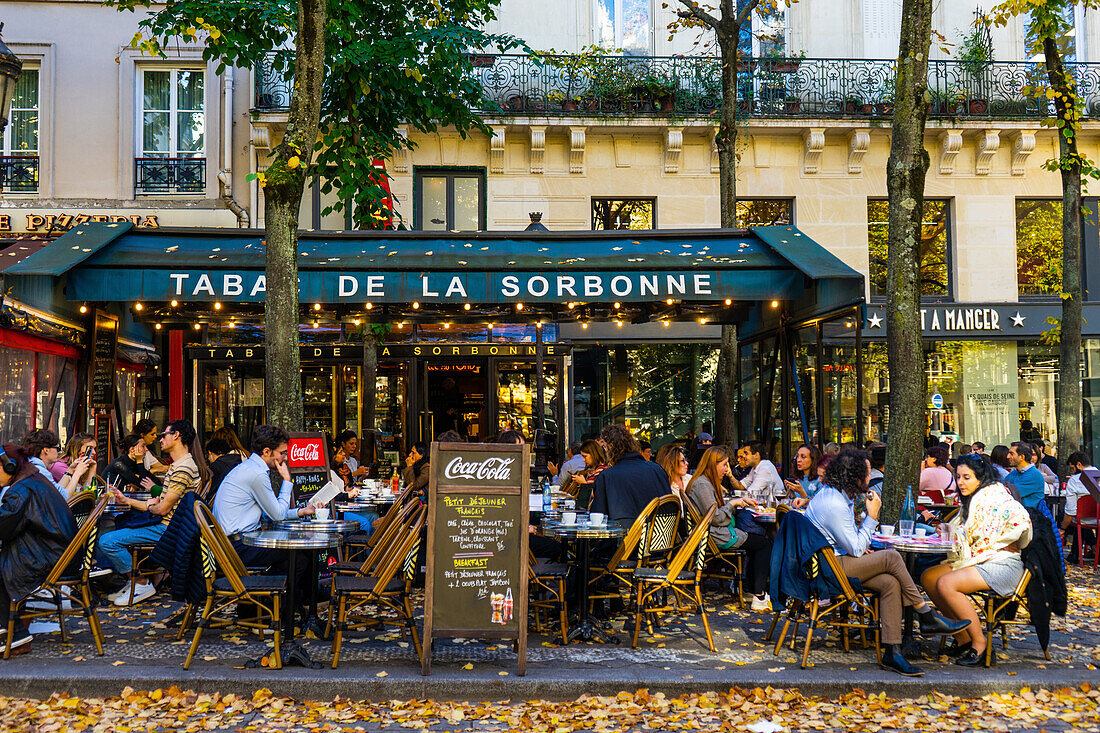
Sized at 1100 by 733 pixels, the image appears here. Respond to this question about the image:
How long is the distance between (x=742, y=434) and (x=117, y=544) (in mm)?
9907

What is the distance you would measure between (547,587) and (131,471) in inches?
228

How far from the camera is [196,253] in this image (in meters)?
10.8

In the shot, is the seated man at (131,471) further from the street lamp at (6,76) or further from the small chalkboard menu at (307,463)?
the street lamp at (6,76)

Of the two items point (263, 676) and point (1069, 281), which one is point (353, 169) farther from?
point (1069, 281)

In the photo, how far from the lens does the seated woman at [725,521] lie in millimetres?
8531

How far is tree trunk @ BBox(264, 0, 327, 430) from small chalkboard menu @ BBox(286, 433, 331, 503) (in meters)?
0.28

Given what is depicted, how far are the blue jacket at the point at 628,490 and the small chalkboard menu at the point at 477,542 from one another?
1.71 m

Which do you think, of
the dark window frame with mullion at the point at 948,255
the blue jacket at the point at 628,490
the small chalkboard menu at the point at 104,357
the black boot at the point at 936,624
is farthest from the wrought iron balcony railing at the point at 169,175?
the black boot at the point at 936,624

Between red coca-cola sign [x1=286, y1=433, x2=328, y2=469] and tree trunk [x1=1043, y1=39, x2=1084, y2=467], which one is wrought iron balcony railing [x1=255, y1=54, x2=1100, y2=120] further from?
red coca-cola sign [x1=286, y1=433, x2=328, y2=469]

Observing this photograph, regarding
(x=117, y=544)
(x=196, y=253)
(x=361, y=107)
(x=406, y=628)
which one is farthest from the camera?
(x=361, y=107)

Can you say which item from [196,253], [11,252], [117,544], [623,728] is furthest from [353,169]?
[623,728]

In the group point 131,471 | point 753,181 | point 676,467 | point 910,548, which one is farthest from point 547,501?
point 753,181

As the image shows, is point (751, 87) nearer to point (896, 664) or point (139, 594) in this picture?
point (896, 664)

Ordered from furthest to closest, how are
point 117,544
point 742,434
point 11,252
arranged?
1. point 742,434
2. point 11,252
3. point 117,544
